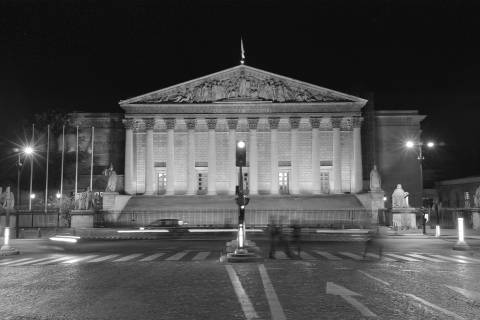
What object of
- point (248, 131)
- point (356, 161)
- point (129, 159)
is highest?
point (248, 131)

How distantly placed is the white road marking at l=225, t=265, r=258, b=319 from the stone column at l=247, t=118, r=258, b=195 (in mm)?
43772

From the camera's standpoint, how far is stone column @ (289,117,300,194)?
2349 inches

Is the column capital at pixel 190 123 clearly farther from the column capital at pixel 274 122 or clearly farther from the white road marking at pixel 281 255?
the white road marking at pixel 281 255

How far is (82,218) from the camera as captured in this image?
43.4 m

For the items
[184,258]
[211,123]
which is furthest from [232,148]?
[184,258]

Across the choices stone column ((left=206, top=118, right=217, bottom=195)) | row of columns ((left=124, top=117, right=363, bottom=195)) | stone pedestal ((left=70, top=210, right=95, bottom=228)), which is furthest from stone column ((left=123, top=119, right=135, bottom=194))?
stone pedestal ((left=70, top=210, right=95, bottom=228))

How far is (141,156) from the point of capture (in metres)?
62.4

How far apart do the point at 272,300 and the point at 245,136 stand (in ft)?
167

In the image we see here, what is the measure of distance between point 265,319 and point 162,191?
52670 millimetres

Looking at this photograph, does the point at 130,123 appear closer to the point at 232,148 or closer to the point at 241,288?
the point at 232,148

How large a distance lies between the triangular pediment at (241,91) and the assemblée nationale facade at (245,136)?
107 millimetres

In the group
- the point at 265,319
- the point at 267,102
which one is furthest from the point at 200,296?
the point at 267,102

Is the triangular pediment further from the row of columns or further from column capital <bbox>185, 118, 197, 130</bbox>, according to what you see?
the row of columns

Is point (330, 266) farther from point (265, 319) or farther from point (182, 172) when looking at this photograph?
point (182, 172)
